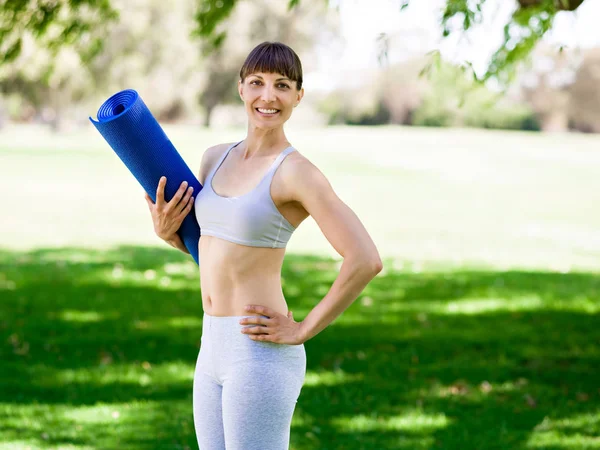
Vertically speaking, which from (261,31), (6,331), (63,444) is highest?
(261,31)

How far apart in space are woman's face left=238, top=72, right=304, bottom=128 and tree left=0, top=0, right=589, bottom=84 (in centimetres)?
237

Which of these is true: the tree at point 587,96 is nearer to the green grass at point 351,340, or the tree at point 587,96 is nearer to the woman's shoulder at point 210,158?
the green grass at point 351,340

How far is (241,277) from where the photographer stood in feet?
7.64

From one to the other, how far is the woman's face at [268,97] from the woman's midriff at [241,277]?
0.38 meters

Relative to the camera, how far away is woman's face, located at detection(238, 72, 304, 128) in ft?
7.71

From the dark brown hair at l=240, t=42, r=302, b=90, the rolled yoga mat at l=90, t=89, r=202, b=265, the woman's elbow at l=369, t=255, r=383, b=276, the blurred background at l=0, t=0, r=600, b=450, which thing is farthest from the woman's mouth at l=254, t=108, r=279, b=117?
the blurred background at l=0, t=0, r=600, b=450

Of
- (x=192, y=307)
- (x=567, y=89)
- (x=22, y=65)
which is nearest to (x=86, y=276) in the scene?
(x=192, y=307)

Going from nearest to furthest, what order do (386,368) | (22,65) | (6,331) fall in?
(386,368) < (6,331) < (22,65)

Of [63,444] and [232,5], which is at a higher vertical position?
[232,5]

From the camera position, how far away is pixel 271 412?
7.59ft

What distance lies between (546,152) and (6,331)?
34.4 m

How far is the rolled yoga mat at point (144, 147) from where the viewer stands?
253 cm

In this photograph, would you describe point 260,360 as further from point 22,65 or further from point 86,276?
point 22,65

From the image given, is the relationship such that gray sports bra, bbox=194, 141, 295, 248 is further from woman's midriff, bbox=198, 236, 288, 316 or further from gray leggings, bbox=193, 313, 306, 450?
gray leggings, bbox=193, 313, 306, 450
